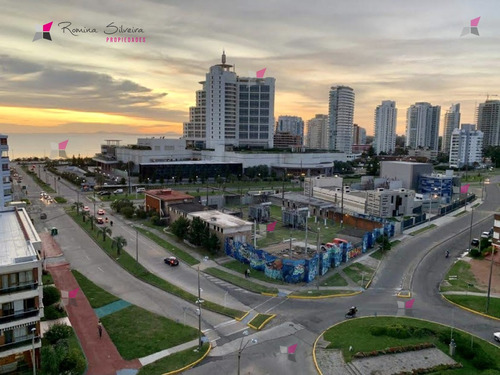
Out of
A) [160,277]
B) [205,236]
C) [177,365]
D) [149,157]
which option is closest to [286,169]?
[149,157]

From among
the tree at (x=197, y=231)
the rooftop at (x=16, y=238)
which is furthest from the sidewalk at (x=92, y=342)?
the tree at (x=197, y=231)

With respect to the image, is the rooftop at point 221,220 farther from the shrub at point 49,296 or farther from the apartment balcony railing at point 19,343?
the apartment balcony railing at point 19,343

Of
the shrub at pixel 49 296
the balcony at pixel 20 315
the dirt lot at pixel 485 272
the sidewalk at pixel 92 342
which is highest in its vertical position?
the balcony at pixel 20 315

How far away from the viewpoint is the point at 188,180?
4919 inches

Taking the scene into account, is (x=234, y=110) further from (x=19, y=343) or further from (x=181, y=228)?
(x=19, y=343)

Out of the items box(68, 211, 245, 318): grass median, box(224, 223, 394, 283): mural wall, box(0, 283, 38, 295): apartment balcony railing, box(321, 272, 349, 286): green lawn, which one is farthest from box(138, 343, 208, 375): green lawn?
box(321, 272, 349, 286): green lawn

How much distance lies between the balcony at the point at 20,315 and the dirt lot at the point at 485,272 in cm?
4163

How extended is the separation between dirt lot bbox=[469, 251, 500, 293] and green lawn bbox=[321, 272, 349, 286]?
47.5 feet

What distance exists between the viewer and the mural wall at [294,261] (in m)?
40.7

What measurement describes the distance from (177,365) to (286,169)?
118606 mm

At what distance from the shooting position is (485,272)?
1777 inches

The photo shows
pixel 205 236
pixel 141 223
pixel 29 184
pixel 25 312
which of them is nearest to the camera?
pixel 25 312

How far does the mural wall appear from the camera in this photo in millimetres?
40688

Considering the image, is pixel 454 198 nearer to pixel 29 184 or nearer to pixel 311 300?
pixel 311 300
